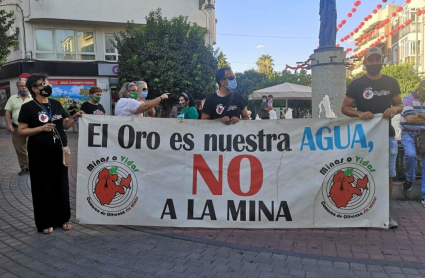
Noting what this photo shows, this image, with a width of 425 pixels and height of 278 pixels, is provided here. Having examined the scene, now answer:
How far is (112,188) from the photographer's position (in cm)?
495

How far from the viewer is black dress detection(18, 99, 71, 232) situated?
186 inches

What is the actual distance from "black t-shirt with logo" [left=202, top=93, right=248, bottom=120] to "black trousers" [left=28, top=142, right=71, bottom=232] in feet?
6.44

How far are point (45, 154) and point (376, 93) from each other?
4155mm

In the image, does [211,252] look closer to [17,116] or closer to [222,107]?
[222,107]

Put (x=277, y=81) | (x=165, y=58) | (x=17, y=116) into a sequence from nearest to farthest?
(x=17, y=116), (x=165, y=58), (x=277, y=81)

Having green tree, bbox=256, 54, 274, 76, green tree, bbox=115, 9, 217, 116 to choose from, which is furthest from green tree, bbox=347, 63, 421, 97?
green tree, bbox=256, 54, 274, 76

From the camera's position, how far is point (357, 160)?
15.8 feet

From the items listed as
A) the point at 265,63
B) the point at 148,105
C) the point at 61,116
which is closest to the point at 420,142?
the point at 148,105

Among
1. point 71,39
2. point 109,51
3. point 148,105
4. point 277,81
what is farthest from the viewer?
point 277,81

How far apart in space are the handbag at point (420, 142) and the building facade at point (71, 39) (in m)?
20.5

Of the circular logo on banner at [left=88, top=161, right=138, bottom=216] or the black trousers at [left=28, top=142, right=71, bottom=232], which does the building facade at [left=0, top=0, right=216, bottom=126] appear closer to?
the circular logo on banner at [left=88, top=161, right=138, bottom=216]

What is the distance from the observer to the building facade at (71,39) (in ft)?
80.0

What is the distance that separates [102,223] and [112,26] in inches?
952

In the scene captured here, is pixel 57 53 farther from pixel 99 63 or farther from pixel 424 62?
pixel 424 62
